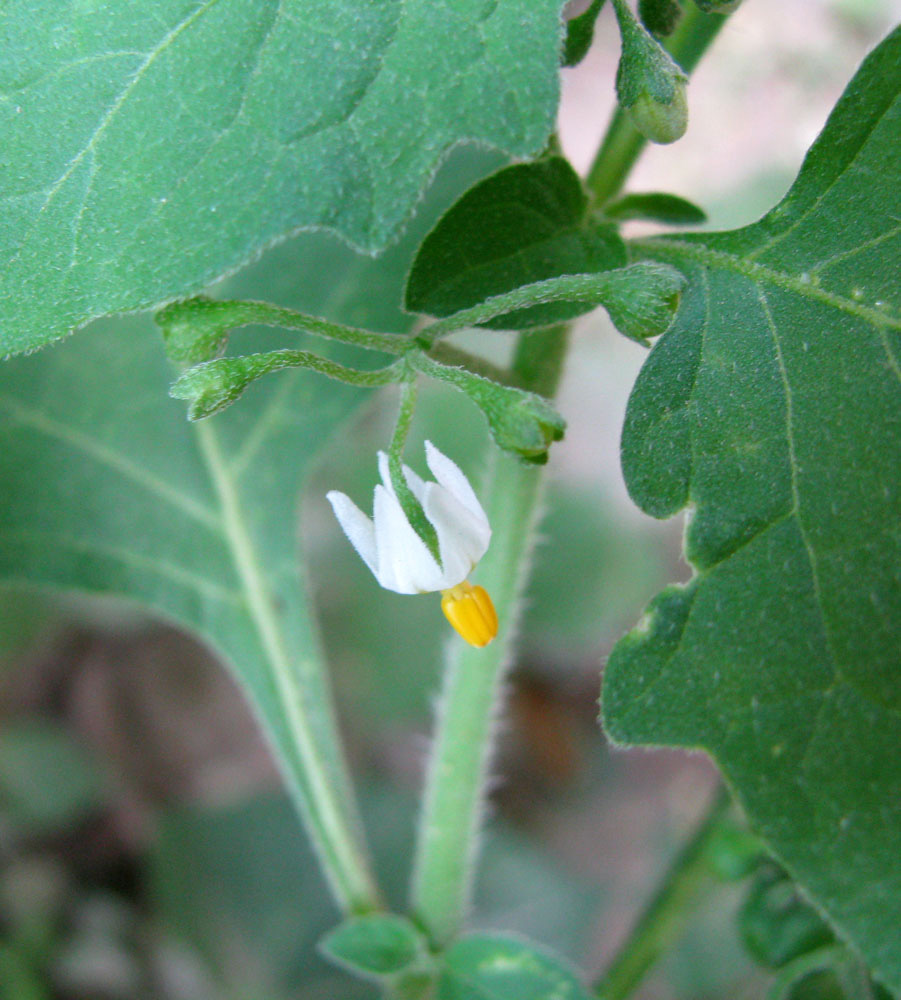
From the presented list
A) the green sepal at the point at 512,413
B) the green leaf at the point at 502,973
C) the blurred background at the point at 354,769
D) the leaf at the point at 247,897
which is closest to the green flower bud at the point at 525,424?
the green sepal at the point at 512,413

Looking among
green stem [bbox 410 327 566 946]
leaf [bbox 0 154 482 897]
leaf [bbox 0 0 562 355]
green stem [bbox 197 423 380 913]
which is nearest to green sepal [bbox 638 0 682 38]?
leaf [bbox 0 0 562 355]

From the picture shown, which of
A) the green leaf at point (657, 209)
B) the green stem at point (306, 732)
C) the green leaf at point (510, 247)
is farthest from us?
the green stem at point (306, 732)

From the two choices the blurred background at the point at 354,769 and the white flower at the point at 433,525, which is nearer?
the white flower at the point at 433,525

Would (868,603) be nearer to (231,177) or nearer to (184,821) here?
(231,177)

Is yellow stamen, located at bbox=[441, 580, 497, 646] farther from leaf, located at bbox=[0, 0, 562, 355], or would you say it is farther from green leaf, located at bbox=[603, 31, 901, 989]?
leaf, located at bbox=[0, 0, 562, 355]

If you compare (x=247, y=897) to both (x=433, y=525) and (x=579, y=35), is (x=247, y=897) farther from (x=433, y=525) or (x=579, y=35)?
(x=579, y=35)

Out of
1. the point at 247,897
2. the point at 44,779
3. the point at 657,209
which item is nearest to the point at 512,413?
the point at 657,209

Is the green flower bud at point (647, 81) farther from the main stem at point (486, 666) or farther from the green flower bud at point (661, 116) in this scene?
A: the main stem at point (486, 666)
